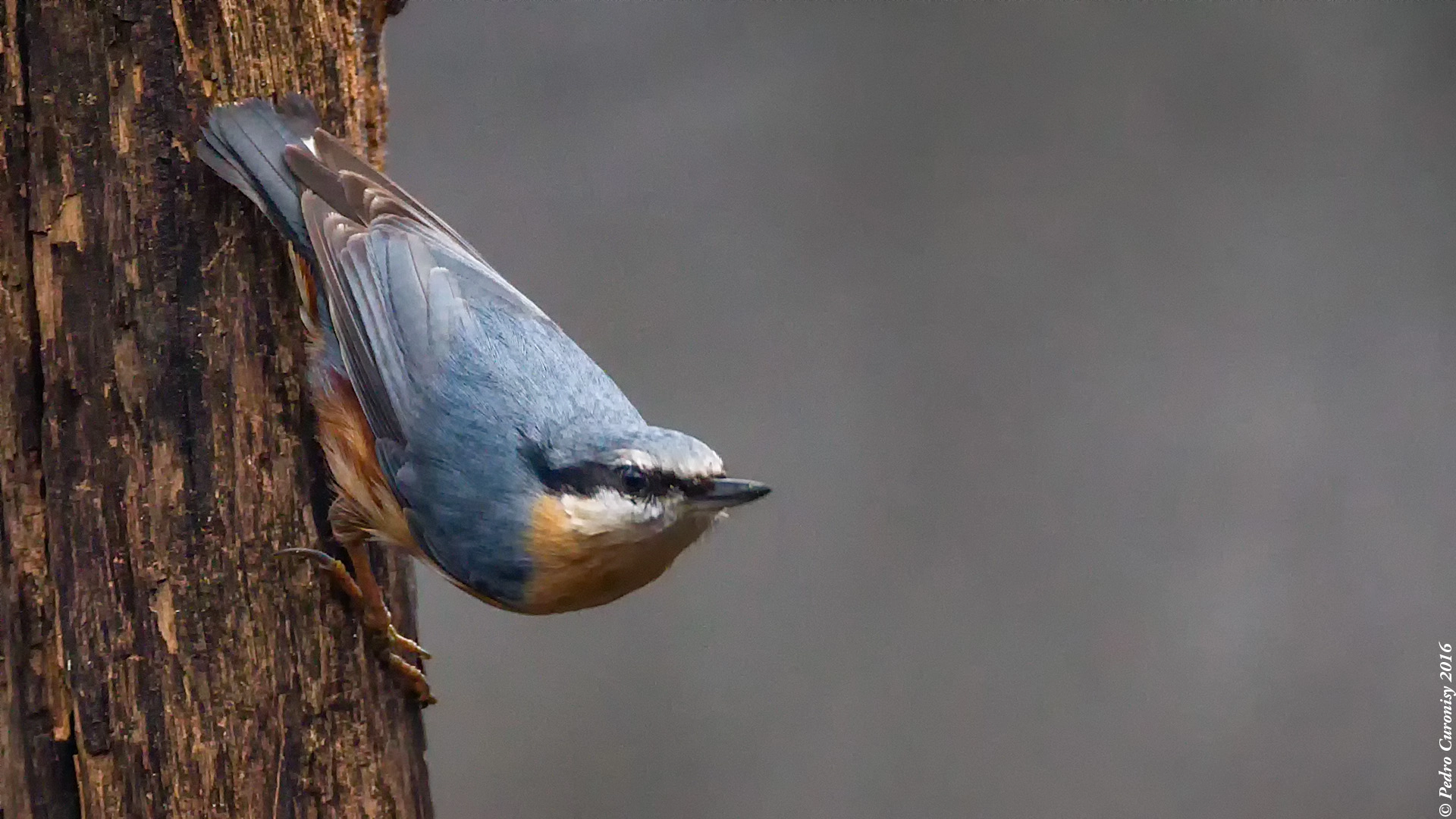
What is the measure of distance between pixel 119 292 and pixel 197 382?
18 centimetres

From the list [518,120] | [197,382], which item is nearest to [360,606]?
[197,382]

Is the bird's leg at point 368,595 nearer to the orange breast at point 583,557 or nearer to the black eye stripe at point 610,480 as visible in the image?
the orange breast at point 583,557

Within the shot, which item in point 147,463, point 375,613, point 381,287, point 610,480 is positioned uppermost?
point 381,287

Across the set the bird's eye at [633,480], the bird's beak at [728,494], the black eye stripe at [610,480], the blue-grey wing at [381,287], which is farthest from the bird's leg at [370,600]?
the bird's beak at [728,494]

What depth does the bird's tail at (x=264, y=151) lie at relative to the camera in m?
2.05

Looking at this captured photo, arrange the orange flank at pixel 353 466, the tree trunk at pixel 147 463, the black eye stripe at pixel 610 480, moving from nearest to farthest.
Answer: the tree trunk at pixel 147 463
the black eye stripe at pixel 610 480
the orange flank at pixel 353 466

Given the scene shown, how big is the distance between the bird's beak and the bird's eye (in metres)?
0.08

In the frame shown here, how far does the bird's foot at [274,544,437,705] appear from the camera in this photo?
214cm

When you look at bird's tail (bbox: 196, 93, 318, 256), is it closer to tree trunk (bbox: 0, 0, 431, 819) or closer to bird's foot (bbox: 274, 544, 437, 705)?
tree trunk (bbox: 0, 0, 431, 819)

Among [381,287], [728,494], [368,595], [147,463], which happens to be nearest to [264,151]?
[381,287]

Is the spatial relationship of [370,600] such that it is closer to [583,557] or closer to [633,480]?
[583,557]

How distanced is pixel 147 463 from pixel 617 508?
73 centimetres

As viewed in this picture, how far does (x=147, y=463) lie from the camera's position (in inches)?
78.5

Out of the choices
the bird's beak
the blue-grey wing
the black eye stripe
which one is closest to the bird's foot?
the blue-grey wing
